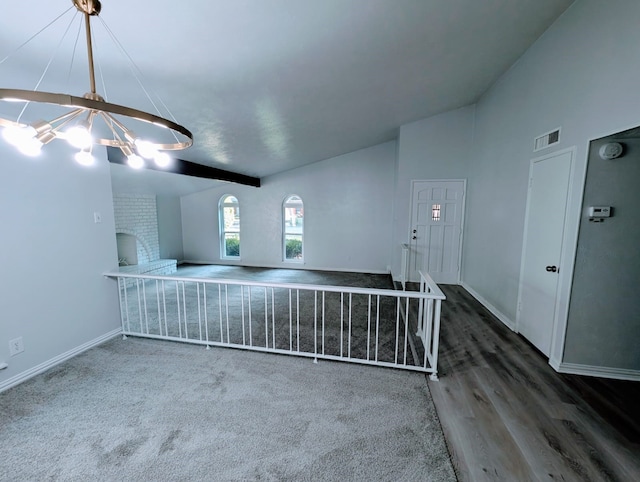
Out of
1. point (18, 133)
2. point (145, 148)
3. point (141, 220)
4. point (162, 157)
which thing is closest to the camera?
point (18, 133)

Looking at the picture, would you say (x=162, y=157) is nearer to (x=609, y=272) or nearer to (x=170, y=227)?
(x=609, y=272)

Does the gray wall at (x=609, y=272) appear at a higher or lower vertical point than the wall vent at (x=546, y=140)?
lower

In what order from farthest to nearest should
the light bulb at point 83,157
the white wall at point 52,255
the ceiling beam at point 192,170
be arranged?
the ceiling beam at point 192,170
the white wall at point 52,255
the light bulb at point 83,157

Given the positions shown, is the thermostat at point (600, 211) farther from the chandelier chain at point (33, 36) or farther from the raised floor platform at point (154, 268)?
the raised floor platform at point (154, 268)

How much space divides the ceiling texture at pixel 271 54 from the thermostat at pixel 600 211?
1.84 metres

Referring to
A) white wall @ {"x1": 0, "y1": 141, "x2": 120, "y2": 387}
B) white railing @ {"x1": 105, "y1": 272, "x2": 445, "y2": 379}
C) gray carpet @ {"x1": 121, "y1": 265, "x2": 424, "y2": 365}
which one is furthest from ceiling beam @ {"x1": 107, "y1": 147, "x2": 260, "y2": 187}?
gray carpet @ {"x1": 121, "y1": 265, "x2": 424, "y2": 365}

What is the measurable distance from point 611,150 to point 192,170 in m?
5.32

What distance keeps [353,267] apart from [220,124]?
4.74 m

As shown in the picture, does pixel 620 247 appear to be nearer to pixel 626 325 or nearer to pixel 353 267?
pixel 626 325

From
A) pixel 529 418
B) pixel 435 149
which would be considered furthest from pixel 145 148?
pixel 435 149

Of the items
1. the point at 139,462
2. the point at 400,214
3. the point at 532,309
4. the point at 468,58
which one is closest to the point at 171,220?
the point at 400,214

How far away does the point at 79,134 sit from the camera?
3.99 feet

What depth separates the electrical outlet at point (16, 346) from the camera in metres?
2.45

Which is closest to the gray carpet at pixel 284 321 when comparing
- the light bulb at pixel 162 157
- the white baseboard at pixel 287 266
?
the white baseboard at pixel 287 266
